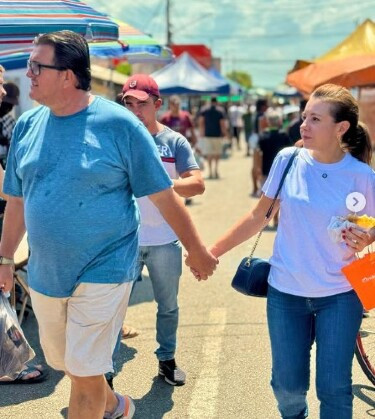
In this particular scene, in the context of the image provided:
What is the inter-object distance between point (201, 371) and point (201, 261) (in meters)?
1.75

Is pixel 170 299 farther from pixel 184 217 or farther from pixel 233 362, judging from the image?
pixel 184 217

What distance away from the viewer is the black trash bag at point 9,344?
3.38 meters

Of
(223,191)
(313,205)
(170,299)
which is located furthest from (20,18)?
(223,191)

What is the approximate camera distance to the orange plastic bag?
3125mm

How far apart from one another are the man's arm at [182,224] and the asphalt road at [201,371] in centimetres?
126

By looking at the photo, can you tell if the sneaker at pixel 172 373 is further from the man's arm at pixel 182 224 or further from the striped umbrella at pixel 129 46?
the striped umbrella at pixel 129 46

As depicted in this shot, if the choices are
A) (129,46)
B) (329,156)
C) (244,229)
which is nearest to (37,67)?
(244,229)

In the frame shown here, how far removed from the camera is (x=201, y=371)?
16.0ft

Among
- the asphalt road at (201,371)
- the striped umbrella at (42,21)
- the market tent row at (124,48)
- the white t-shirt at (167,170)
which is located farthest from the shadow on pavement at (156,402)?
the market tent row at (124,48)

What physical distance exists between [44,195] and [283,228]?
3.46 ft

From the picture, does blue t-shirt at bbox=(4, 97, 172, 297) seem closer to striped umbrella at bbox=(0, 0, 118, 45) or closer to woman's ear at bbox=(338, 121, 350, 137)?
woman's ear at bbox=(338, 121, 350, 137)

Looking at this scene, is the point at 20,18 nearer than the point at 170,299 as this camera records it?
No

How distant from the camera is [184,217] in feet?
10.6

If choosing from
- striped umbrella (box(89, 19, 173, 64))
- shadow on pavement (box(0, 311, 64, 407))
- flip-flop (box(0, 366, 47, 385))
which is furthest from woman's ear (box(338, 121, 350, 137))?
striped umbrella (box(89, 19, 173, 64))
